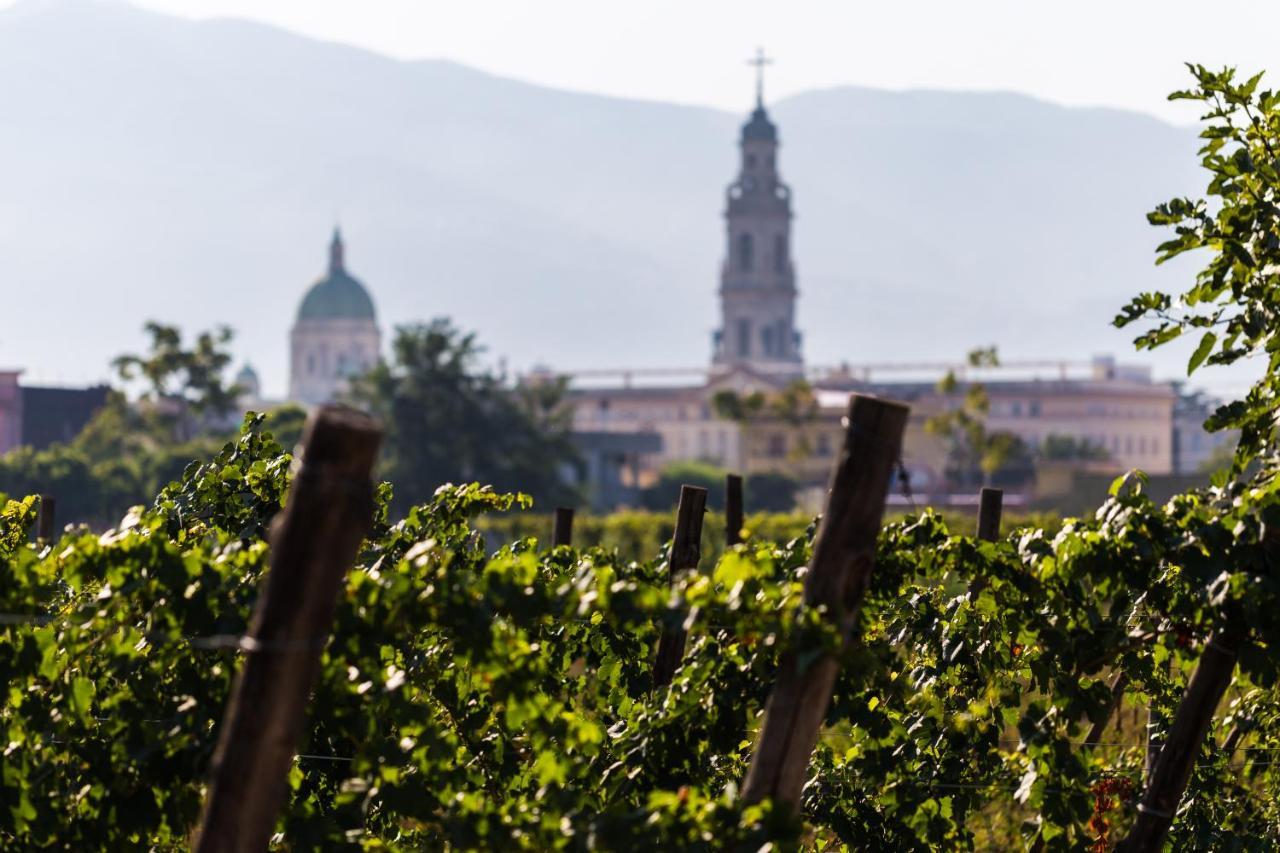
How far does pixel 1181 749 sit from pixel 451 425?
7766 centimetres

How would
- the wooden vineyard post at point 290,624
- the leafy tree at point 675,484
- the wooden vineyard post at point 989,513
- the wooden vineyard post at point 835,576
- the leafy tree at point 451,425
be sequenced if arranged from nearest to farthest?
the wooden vineyard post at point 290,624 < the wooden vineyard post at point 835,576 < the wooden vineyard post at point 989,513 < the leafy tree at point 451,425 < the leafy tree at point 675,484

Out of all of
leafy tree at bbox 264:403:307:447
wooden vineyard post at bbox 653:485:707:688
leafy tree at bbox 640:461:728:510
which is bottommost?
wooden vineyard post at bbox 653:485:707:688

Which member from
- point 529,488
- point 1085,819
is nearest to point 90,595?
point 1085,819

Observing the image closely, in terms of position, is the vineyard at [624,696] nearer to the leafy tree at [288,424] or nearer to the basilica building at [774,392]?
the leafy tree at [288,424]

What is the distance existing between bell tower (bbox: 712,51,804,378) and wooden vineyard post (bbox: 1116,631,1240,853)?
161 meters

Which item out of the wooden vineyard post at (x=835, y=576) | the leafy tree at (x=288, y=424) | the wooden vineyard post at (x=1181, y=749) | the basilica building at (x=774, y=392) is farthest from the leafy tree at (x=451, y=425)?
the wooden vineyard post at (x=835, y=576)

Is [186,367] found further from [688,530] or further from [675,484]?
[688,530]

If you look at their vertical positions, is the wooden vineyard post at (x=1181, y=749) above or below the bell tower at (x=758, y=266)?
below

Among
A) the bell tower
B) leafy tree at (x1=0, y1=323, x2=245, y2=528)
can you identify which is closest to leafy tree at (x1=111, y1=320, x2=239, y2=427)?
leafy tree at (x1=0, y1=323, x2=245, y2=528)

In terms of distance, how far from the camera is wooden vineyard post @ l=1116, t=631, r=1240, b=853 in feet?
16.6

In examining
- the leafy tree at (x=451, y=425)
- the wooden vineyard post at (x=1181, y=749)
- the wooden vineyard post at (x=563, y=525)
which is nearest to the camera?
the wooden vineyard post at (x=1181, y=749)

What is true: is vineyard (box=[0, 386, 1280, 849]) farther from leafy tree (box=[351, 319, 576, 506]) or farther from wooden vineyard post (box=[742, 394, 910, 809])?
leafy tree (box=[351, 319, 576, 506])

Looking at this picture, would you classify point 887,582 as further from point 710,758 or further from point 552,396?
point 552,396

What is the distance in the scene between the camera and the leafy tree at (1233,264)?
5473 millimetres
